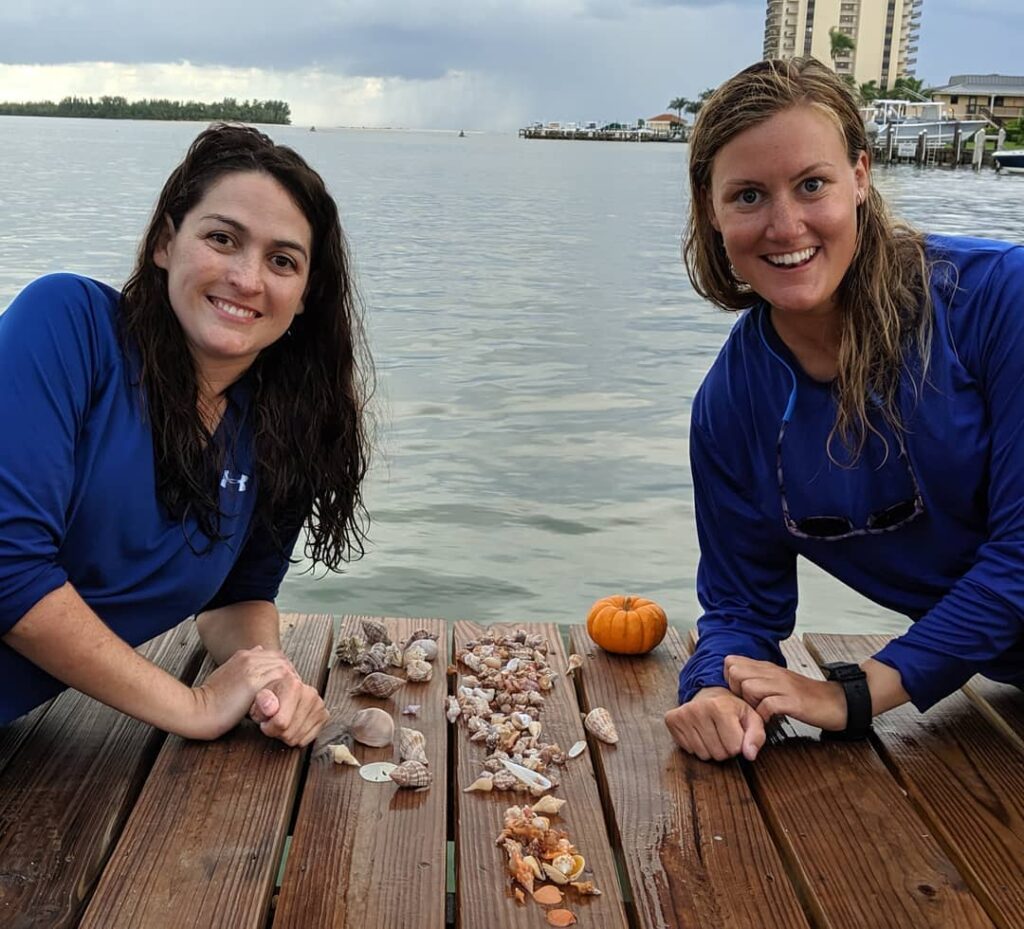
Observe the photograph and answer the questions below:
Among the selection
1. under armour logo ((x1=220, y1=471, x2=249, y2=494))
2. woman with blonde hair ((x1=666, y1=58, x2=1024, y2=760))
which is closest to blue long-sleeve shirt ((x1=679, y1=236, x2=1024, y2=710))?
woman with blonde hair ((x1=666, y1=58, x2=1024, y2=760))

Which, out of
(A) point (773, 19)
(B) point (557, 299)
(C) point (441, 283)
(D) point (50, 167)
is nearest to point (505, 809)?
(B) point (557, 299)

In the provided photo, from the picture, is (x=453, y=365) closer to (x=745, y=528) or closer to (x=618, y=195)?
(x=745, y=528)

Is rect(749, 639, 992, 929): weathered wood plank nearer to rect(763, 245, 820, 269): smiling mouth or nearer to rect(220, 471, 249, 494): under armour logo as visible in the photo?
rect(763, 245, 820, 269): smiling mouth

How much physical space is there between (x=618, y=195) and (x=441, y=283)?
2470 cm

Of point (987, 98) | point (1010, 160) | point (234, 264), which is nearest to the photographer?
point (234, 264)

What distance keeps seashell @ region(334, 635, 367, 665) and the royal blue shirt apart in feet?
1.23

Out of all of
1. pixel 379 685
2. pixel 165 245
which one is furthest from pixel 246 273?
pixel 379 685

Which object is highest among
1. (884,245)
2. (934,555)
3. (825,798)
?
(884,245)

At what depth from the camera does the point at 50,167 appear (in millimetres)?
49625

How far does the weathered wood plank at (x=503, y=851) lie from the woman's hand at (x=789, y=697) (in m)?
0.35

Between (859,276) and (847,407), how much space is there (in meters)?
0.27

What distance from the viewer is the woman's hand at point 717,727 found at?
255 centimetres

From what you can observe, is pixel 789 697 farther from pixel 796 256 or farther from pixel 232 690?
pixel 232 690

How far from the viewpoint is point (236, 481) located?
8.84ft
